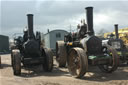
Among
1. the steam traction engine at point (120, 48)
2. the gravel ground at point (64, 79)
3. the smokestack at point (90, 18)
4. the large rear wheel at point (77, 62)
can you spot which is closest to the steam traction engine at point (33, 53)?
the gravel ground at point (64, 79)

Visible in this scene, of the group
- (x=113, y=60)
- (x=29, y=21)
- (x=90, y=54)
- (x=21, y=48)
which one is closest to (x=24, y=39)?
(x=21, y=48)

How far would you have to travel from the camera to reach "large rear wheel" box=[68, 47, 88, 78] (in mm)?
6500

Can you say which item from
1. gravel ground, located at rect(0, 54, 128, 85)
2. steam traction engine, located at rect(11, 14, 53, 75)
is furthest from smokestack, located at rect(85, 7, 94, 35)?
steam traction engine, located at rect(11, 14, 53, 75)

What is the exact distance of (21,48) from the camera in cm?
1007

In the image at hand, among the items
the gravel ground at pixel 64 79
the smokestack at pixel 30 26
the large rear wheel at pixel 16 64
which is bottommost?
the gravel ground at pixel 64 79

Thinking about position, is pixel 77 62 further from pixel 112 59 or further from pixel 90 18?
pixel 90 18

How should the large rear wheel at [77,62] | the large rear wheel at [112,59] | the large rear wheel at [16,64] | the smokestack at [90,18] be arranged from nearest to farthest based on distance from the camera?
the large rear wheel at [77,62], the large rear wheel at [112,59], the large rear wheel at [16,64], the smokestack at [90,18]

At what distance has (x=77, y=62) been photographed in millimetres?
7219

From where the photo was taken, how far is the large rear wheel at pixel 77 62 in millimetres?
6500

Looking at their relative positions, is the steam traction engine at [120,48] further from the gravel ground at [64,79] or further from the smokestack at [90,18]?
the smokestack at [90,18]

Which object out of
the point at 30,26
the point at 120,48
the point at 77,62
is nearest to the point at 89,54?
the point at 77,62

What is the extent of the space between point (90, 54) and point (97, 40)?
2.37 feet

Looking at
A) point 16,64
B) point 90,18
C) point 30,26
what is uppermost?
point 90,18

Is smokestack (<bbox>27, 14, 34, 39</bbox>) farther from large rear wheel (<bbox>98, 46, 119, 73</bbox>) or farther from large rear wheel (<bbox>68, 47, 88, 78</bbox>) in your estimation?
large rear wheel (<bbox>98, 46, 119, 73</bbox>)
